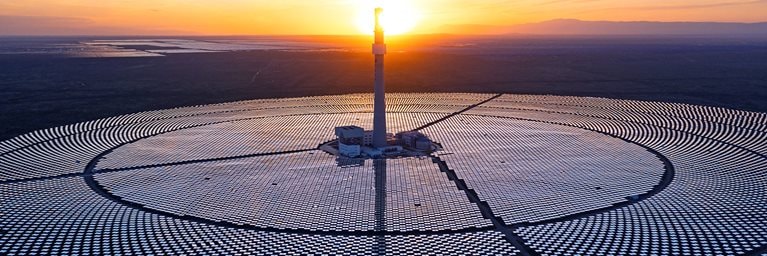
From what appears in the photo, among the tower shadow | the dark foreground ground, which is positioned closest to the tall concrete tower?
the tower shadow

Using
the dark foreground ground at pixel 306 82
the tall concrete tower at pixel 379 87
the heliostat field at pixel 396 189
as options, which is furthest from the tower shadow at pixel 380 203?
the dark foreground ground at pixel 306 82

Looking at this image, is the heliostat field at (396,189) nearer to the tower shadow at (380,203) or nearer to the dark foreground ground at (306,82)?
the tower shadow at (380,203)

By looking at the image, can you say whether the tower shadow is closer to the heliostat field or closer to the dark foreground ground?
the heliostat field


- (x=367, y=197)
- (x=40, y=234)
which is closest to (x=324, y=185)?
(x=367, y=197)

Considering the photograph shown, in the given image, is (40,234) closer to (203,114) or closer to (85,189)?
(85,189)

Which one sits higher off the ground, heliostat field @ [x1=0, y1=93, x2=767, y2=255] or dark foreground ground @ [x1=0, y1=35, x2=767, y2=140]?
heliostat field @ [x1=0, y1=93, x2=767, y2=255]

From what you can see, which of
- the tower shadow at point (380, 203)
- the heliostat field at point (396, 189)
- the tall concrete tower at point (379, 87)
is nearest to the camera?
the tower shadow at point (380, 203)
